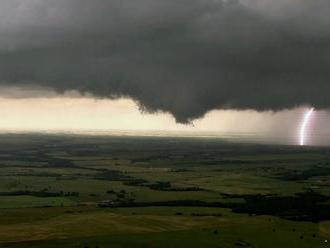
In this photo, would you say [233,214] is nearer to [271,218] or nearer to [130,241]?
[271,218]

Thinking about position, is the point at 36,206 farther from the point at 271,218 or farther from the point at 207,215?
the point at 271,218

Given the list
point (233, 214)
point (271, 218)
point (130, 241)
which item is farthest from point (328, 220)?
point (130, 241)

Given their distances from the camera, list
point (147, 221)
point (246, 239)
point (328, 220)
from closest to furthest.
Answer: point (246, 239) → point (147, 221) → point (328, 220)

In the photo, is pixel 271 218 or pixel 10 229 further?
pixel 271 218

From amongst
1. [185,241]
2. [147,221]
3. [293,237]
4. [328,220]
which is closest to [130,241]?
[185,241]

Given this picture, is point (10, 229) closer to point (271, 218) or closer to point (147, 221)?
point (147, 221)

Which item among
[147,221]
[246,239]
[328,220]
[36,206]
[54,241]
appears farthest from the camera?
[36,206]

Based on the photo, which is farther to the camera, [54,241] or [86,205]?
[86,205]
